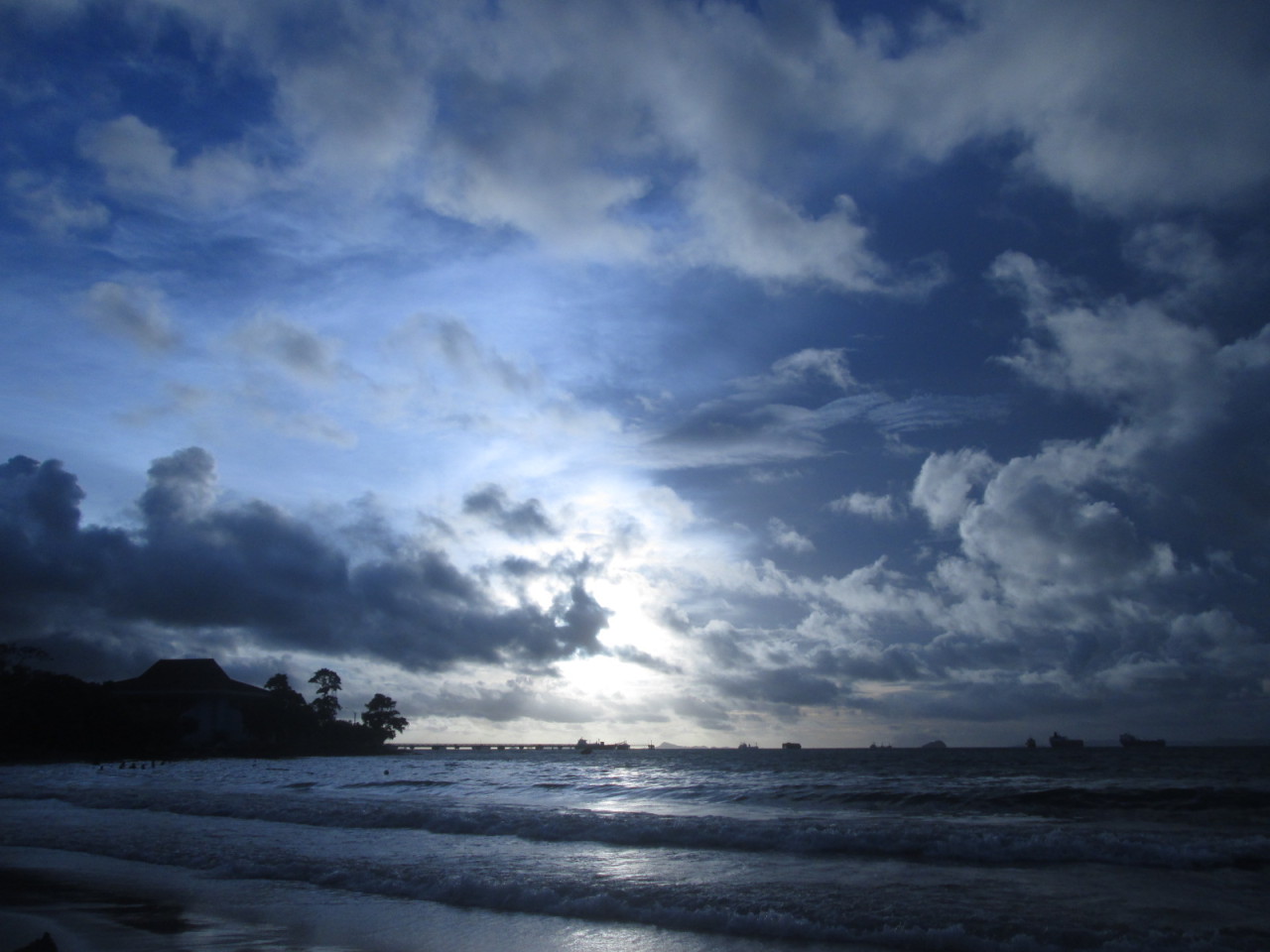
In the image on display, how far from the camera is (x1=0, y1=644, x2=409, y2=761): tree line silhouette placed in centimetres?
6825

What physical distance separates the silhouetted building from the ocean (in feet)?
222

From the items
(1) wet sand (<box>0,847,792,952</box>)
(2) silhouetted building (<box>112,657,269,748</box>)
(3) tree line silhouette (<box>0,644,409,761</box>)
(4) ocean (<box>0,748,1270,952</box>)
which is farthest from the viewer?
(2) silhouetted building (<box>112,657,269,748</box>)

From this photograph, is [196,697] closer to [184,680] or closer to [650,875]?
[184,680]

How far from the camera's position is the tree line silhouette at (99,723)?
68.2m

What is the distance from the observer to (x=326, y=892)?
13734 millimetres

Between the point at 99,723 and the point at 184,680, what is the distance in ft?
66.3

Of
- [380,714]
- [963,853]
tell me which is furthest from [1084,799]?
[380,714]

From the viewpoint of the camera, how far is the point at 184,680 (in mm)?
92875

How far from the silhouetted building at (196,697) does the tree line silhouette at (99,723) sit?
420 mm

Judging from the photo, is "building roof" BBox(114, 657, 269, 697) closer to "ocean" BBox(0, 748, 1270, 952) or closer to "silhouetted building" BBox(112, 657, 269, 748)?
"silhouetted building" BBox(112, 657, 269, 748)

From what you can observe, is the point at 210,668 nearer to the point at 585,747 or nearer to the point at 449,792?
the point at 449,792

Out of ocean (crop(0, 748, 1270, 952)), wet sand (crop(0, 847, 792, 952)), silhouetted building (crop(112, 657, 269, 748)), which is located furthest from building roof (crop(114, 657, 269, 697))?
wet sand (crop(0, 847, 792, 952))

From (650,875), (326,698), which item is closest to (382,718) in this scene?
(326,698)

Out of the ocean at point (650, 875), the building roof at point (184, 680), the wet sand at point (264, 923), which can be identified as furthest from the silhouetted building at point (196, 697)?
the wet sand at point (264, 923)
